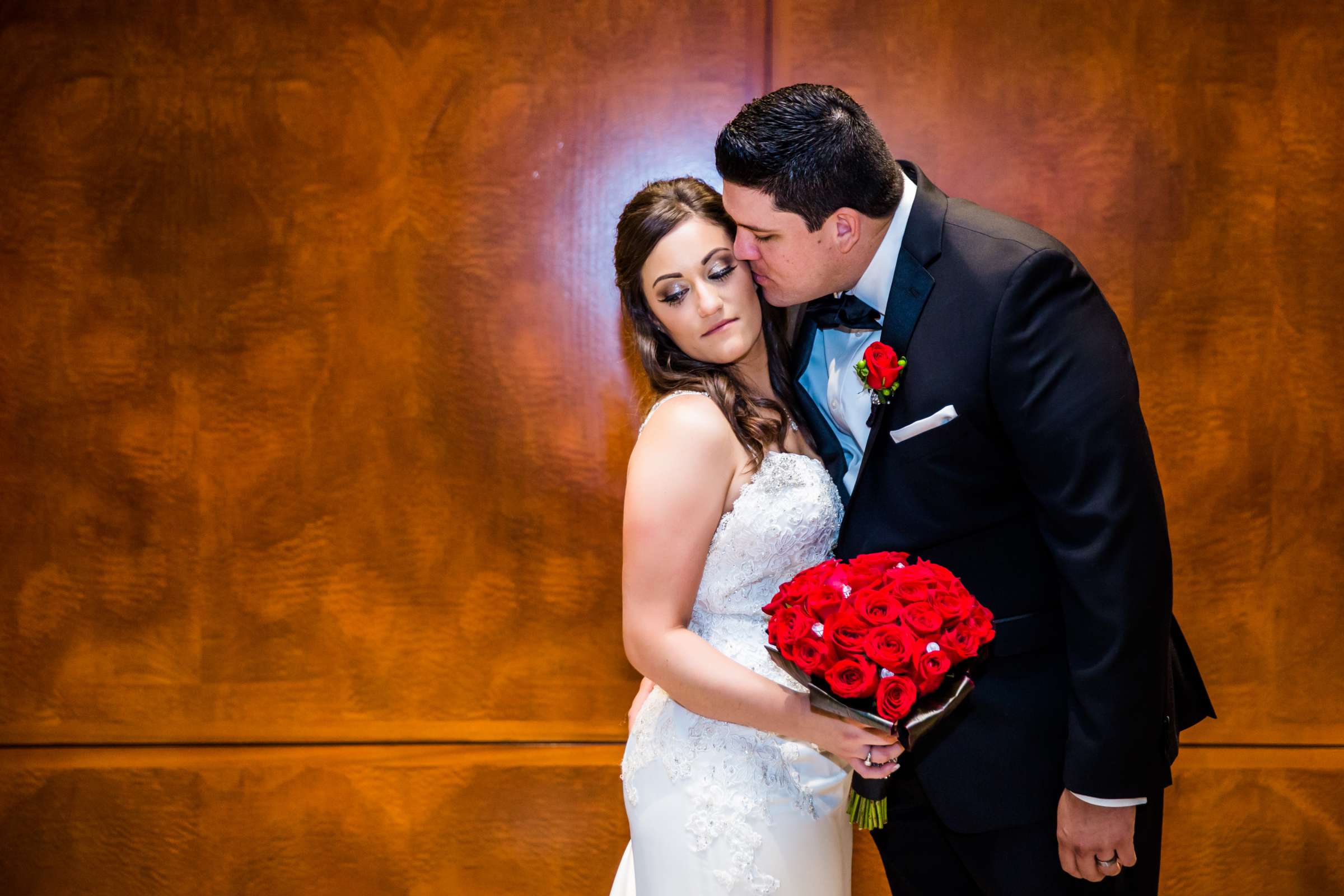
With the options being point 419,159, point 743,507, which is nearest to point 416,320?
point 419,159

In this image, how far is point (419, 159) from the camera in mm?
2580

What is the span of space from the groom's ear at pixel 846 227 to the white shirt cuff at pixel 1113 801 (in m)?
1.00

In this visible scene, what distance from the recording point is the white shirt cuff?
150cm

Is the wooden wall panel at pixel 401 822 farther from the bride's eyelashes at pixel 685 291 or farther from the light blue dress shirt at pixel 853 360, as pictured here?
the bride's eyelashes at pixel 685 291

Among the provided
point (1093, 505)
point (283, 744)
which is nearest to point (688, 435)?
point (1093, 505)

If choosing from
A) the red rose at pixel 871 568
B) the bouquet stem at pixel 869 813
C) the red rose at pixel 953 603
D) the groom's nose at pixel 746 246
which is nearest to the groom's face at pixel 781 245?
the groom's nose at pixel 746 246

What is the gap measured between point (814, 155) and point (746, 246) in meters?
0.23

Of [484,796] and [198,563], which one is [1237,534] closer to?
[484,796]

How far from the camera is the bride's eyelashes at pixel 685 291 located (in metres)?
1.94

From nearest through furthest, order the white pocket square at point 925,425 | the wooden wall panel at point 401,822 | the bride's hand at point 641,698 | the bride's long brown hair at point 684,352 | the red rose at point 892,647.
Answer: the red rose at point 892,647 → the white pocket square at point 925,425 → the bride's long brown hair at point 684,352 → the bride's hand at point 641,698 → the wooden wall panel at point 401,822

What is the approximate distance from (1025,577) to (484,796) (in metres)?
1.69

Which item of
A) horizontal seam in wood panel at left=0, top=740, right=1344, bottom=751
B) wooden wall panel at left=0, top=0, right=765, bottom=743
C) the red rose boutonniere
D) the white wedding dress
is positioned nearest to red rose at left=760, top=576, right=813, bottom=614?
the white wedding dress

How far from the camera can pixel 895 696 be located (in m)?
1.36

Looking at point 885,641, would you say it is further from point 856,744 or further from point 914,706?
point 856,744
